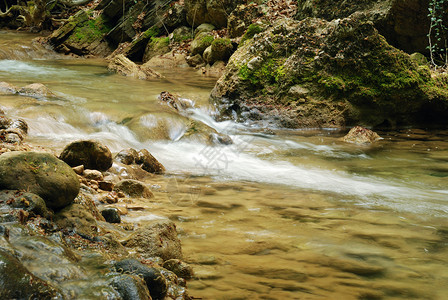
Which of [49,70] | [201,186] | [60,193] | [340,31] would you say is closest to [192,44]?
[49,70]

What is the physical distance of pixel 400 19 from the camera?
421 inches

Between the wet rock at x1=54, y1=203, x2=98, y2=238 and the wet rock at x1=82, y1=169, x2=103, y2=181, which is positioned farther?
the wet rock at x1=82, y1=169, x2=103, y2=181

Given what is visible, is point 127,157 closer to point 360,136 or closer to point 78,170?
point 78,170

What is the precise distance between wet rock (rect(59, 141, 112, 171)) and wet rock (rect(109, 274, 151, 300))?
9.42 feet

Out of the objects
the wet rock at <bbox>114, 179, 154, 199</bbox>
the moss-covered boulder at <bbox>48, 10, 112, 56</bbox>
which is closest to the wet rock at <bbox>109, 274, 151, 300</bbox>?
the wet rock at <bbox>114, 179, 154, 199</bbox>

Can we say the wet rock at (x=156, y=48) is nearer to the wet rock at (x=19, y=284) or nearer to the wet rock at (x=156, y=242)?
the wet rock at (x=156, y=242)

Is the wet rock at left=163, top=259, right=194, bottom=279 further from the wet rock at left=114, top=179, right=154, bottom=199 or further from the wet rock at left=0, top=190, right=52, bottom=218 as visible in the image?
the wet rock at left=114, top=179, right=154, bottom=199

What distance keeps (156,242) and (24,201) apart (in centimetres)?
86

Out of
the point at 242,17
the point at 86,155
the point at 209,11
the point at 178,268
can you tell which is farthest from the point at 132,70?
the point at 178,268

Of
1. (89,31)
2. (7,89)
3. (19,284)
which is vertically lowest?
(19,284)

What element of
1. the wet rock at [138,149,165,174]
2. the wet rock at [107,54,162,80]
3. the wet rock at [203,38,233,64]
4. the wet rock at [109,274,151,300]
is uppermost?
the wet rock at [203,38,233,64]

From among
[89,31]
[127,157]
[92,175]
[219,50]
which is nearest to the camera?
[92,175]

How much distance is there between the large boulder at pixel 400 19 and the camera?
10.5 m

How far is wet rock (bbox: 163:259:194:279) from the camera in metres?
2.50
